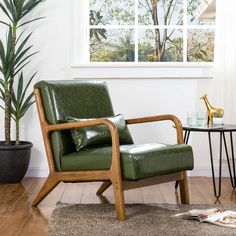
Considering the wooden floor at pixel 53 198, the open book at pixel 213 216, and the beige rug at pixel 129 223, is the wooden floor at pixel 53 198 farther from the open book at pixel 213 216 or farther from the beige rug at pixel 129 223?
the open book at pixel 213 216

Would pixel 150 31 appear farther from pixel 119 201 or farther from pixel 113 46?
pixel 119 201

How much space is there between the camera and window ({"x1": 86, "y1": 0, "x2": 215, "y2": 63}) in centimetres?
510

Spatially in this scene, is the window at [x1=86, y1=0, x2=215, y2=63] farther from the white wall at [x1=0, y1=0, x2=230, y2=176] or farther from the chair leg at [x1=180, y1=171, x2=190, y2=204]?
the chair leg at [x1=180, y1=171, x2=190, y2=204]

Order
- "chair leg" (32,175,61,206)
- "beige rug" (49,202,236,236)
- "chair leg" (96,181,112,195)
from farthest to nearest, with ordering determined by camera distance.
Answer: "chair leg" (96,181,112,195)
"chair leg" (32,175,61,206)
"beige rug" (49,202,236,236)

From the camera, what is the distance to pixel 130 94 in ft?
16.3

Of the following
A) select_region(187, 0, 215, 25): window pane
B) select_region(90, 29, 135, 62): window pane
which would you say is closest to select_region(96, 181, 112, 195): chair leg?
select_region(90, 29, 135, 62): window pane

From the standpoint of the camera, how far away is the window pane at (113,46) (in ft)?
16.8

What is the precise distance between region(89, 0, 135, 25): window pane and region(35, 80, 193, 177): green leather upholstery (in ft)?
3.61

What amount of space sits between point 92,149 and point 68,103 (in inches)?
17.1

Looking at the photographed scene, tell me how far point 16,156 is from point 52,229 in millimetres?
1506

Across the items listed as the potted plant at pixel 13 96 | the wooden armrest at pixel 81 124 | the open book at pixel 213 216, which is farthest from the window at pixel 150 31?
the open book at pixel 213 216

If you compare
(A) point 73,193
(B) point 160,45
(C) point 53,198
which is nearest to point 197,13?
(B) point 160,45

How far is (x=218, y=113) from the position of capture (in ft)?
14.0

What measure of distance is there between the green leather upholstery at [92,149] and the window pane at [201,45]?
4.11 ft
